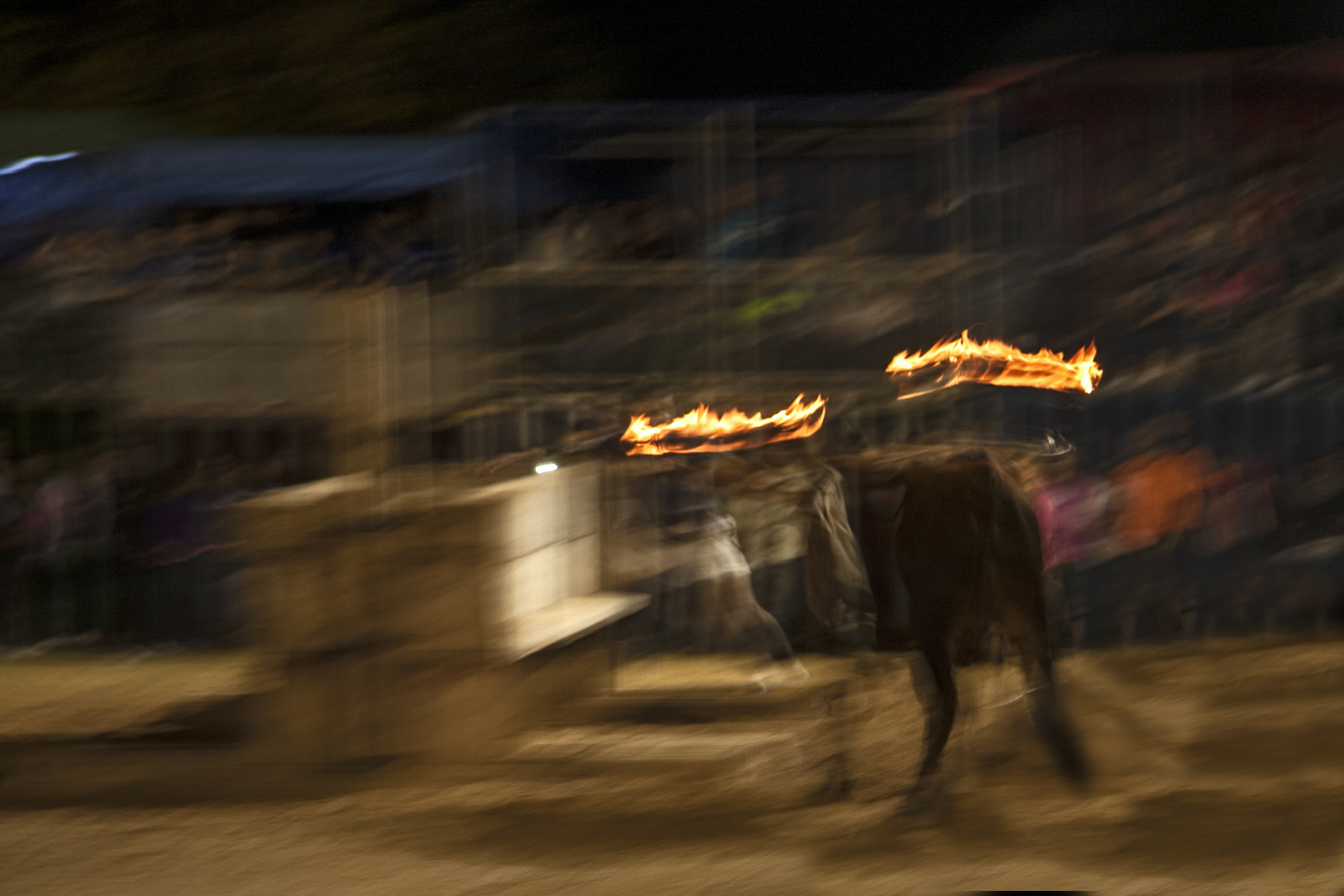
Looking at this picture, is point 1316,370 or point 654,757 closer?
point 654,757

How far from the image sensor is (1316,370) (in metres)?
8.27

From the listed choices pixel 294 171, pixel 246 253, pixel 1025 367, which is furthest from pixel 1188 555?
pixel 246 253

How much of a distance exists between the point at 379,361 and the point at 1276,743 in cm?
388

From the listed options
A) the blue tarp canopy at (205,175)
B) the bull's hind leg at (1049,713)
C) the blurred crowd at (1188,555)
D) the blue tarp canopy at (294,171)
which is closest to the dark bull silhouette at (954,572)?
the bull's hind leg at (1049,713)

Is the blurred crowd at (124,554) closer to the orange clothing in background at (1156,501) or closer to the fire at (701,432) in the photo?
the fire at (701,432)

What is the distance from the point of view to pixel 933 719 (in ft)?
16.1

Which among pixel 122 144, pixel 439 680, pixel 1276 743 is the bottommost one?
pixel 1276 743

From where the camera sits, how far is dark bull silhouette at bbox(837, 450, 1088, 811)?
4914 mm

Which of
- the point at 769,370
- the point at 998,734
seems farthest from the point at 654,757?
the point at 769,370

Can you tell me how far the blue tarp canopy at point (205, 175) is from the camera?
31.1 feet

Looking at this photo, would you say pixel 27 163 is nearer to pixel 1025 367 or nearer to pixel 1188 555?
pixel 1025 367

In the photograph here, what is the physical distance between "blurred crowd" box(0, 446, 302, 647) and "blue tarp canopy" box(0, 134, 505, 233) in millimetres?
1937

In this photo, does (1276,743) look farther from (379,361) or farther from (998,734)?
(379,361)

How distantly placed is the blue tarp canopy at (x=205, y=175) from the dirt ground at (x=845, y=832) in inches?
210
